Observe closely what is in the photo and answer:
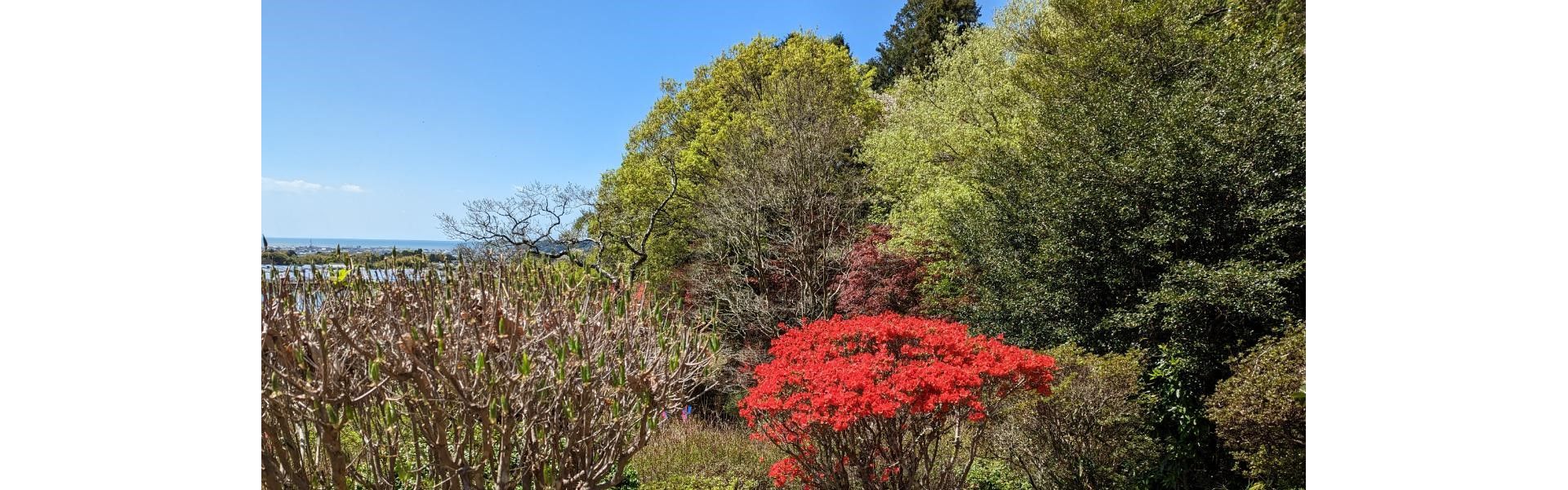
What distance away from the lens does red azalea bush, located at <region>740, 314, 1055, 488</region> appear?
2.69 m

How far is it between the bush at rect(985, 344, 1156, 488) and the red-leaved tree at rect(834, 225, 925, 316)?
2.65 meters

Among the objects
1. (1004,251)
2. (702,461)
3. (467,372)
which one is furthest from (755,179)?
(467,372)

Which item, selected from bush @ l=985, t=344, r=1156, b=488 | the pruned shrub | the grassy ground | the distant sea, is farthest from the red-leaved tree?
the distant sea

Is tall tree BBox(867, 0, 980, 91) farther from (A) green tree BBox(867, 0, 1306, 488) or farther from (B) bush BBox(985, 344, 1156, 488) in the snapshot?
(B) bush BBox(985, 344, 1156, 488)

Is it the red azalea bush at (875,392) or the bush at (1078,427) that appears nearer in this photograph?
the red azalea bush at (875,392)

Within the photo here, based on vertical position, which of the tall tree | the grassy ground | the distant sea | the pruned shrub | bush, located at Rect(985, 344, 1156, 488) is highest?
the tall tree

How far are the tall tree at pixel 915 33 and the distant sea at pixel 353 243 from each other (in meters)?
13.3

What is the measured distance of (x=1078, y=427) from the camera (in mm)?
3977

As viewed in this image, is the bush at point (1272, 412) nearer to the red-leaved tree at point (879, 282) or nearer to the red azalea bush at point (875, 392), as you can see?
the red azalea bush at point (875, 392)

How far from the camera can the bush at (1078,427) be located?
3859mm

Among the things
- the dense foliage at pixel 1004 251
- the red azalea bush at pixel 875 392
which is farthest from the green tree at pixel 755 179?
the red azalea bush at pixel 875 392
